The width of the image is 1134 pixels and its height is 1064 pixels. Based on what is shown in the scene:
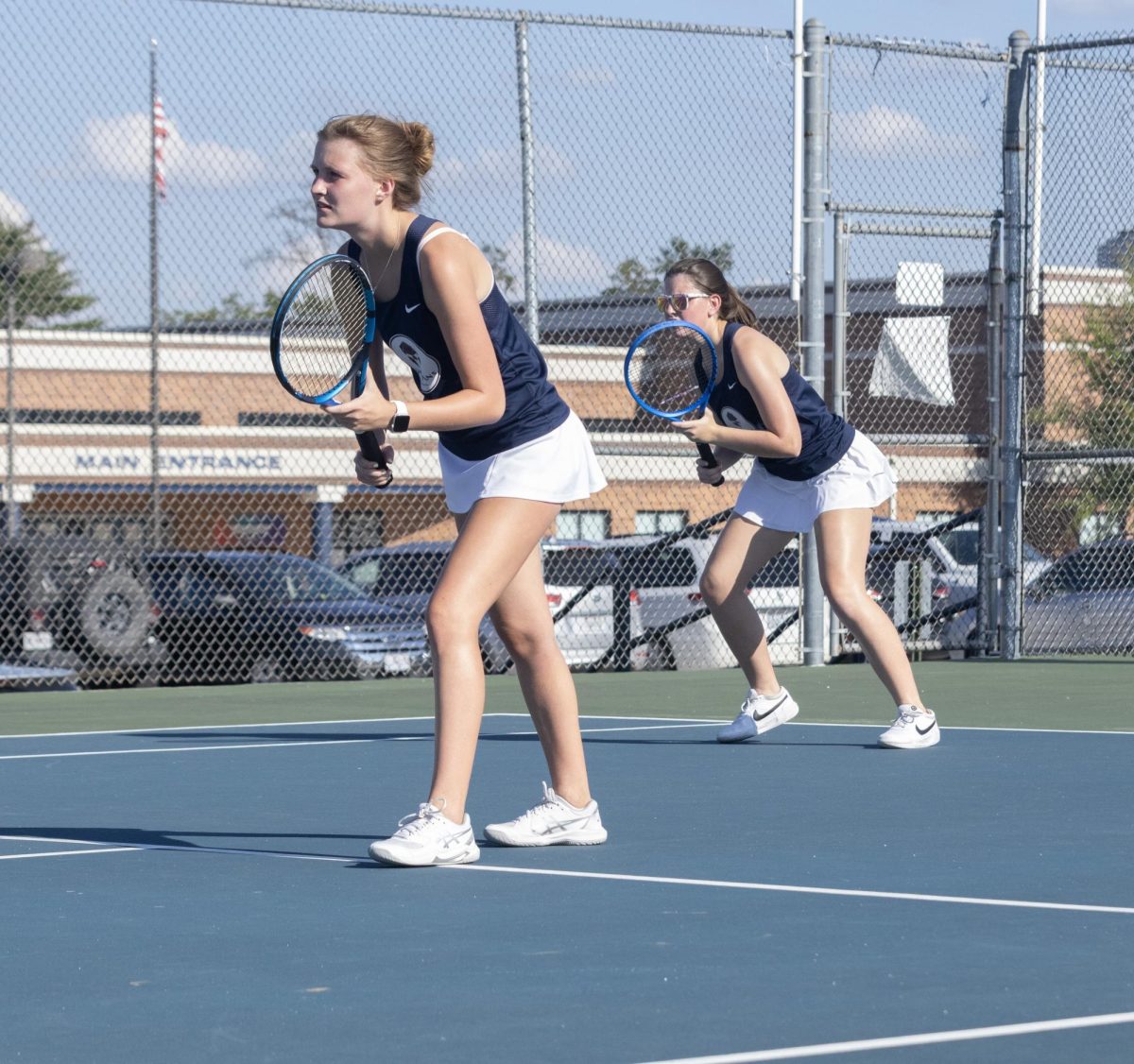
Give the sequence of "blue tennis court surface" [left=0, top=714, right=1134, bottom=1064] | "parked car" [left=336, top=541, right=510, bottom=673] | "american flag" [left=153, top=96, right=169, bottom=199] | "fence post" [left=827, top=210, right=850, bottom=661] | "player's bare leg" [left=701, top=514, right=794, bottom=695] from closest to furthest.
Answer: "blue tennis court surface" [left=0, top=714, right=1134, bottom=1064] < "player's bare leg" [left=701, top=514, right=794, bottom=695] < "american flag" [left=153, top=96, right=169, bottom=199] < "fence post" [left=827, top=210, right=850, bottom=661] < "parked car" [left=336, top=541, right=510, bottom=673]

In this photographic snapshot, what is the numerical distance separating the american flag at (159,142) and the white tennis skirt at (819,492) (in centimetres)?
422

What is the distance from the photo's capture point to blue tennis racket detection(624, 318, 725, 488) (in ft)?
26.7

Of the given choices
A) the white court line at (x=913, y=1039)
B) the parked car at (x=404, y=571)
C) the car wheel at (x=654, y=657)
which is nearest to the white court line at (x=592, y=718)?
the car wheel at (x=654, y=657)

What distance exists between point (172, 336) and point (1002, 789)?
1567cm

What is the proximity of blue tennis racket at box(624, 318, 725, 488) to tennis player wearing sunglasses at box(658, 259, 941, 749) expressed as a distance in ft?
0.21

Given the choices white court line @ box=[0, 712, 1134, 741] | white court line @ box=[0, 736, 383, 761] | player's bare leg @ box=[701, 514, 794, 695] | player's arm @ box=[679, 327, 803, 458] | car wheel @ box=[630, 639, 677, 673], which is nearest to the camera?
player's arm @ box=[679, 327, 803, 458]

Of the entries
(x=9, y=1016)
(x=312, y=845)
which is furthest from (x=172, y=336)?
(x=9, y=1016)

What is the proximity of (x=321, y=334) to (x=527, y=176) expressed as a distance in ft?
22.0

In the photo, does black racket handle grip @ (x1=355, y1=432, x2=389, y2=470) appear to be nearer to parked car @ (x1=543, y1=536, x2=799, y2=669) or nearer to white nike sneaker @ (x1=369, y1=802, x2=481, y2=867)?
white nike sneaker @ (x1=369, y1=802, x2=481, y2=867)

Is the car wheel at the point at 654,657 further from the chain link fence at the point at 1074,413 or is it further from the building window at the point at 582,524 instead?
the building window at the point at 582,524

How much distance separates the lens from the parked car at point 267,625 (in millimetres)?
14070

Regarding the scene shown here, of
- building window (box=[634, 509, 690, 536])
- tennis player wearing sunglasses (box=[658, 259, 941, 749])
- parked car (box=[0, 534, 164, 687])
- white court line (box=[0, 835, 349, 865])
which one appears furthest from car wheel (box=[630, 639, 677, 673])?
building window (box=[634, 509, 690, 536])

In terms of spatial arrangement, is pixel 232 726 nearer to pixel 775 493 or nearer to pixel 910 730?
pixel 775 493

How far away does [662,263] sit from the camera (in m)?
13.5
